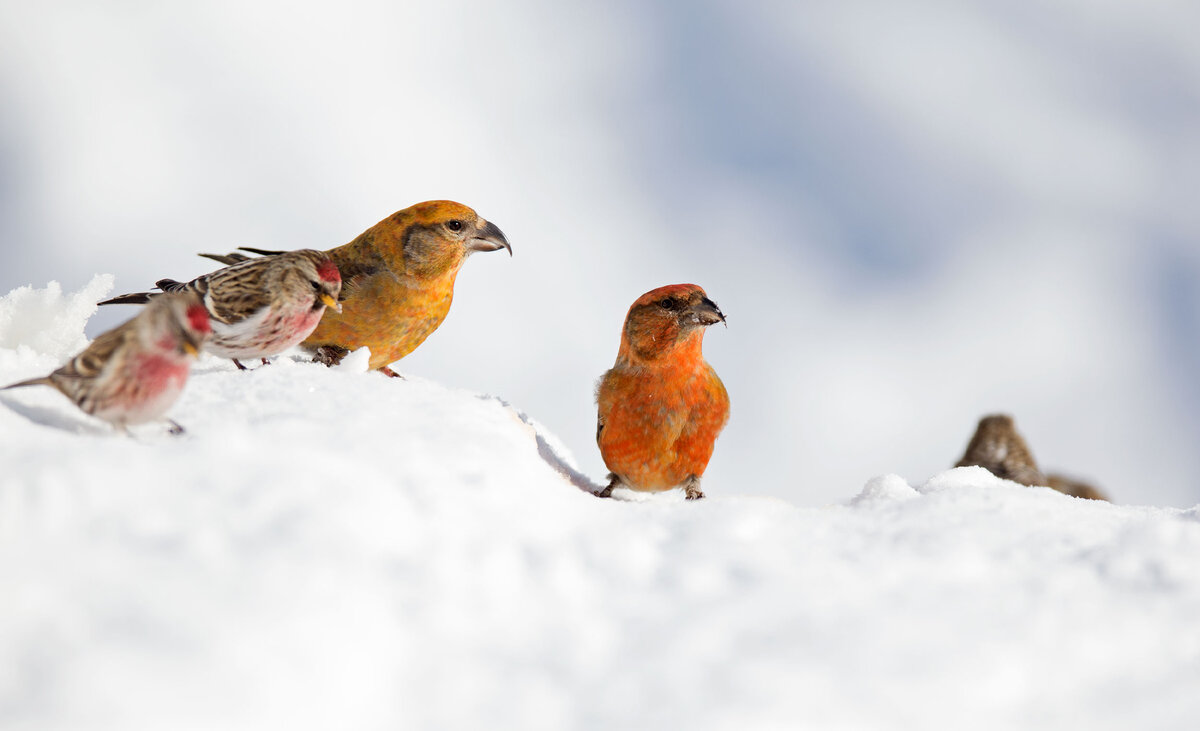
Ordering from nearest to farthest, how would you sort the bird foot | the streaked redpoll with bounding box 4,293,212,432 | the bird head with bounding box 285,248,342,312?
the streaked redpoll with bounding box 4,293,212,432 < the bird head with bounding box 285,248,342,312 < the bird foot

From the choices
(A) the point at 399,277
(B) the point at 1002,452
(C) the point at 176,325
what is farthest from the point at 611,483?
(B) the point at 1002,452

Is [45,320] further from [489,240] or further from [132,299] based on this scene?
[489,240]

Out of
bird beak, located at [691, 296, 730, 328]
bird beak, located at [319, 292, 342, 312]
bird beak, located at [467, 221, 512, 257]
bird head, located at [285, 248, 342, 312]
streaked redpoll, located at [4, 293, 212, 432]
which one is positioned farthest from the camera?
bird beak, located at [467, 221, 512, 257]

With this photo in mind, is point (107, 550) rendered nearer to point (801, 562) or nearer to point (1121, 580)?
point (801, 562)

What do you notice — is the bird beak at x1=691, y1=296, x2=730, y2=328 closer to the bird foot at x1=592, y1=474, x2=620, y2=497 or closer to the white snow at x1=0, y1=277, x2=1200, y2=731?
the bird foot at x1=592, y1=474, x2=620, y2=497

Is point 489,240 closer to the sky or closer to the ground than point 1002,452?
closer to the sky

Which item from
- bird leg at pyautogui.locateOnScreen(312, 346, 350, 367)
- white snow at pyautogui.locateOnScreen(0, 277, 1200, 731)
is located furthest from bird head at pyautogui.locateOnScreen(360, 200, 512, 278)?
white snow at pyautogui.locateOnScreen(0, 277, 1200, 731)

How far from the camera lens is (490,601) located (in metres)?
2.68

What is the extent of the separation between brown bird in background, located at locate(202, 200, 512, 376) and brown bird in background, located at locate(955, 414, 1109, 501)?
7.53 m

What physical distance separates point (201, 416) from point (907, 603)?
2.70 meters

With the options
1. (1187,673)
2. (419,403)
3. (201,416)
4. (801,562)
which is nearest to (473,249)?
(419,403)

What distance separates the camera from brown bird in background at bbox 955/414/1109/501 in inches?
431

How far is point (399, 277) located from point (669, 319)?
75.4 inches

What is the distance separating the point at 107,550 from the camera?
2.34 metres
